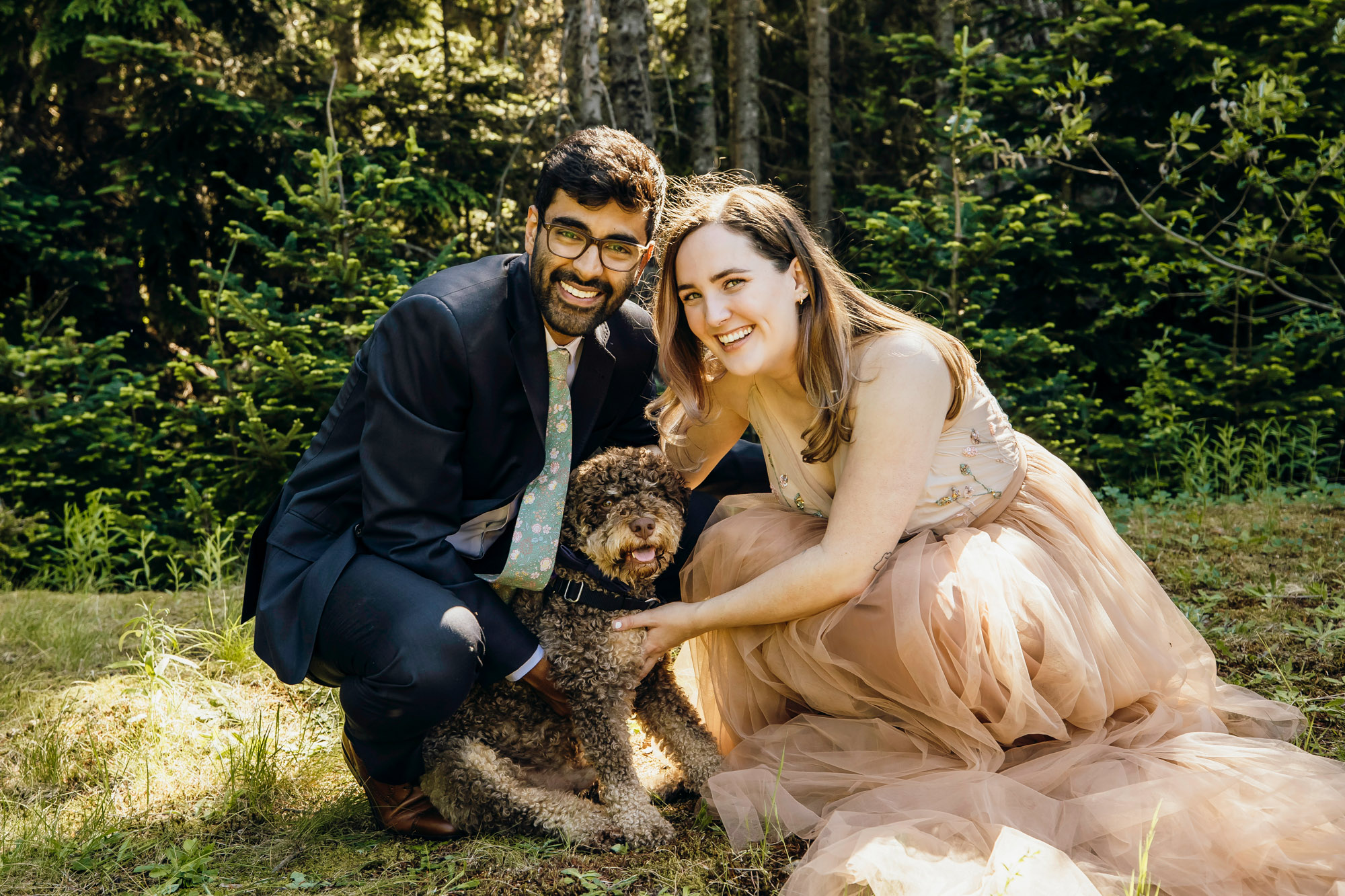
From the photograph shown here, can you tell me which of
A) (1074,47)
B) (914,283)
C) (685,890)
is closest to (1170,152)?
(914,283)

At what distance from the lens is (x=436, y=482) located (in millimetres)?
2758

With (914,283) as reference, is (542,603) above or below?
below

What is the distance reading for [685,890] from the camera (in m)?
2.29

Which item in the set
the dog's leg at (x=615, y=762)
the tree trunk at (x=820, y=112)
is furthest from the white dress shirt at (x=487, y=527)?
the tree trunk at (x=820, y=112)

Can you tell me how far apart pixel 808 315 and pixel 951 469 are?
689mm

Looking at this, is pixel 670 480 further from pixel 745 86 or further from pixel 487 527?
A: pixel 745 86

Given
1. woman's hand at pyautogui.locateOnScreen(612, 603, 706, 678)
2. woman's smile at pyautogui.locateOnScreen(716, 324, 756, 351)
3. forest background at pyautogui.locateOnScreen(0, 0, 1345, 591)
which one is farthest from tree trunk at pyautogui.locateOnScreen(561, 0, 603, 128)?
woman's hand at pyautogui.locateOnScreen(612, 603, 706, 678)

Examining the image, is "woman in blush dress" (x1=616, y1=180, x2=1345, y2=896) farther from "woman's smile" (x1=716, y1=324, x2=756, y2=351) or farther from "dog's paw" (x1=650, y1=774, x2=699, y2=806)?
"dog's paw" (x1=650, y1=774, x2=699, y2=806)

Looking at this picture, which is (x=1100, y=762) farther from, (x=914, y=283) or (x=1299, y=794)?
(x=914, y=283)

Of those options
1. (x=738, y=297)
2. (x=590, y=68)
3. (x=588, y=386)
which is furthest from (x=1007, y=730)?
(x=590, y=68)

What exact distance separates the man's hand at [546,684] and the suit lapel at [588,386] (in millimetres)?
700

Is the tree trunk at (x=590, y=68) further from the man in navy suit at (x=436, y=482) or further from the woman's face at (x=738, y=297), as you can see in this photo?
the woman's face at (x=738, y=297)

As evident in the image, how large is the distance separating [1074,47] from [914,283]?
8.36ft

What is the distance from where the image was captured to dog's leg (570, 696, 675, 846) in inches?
104
